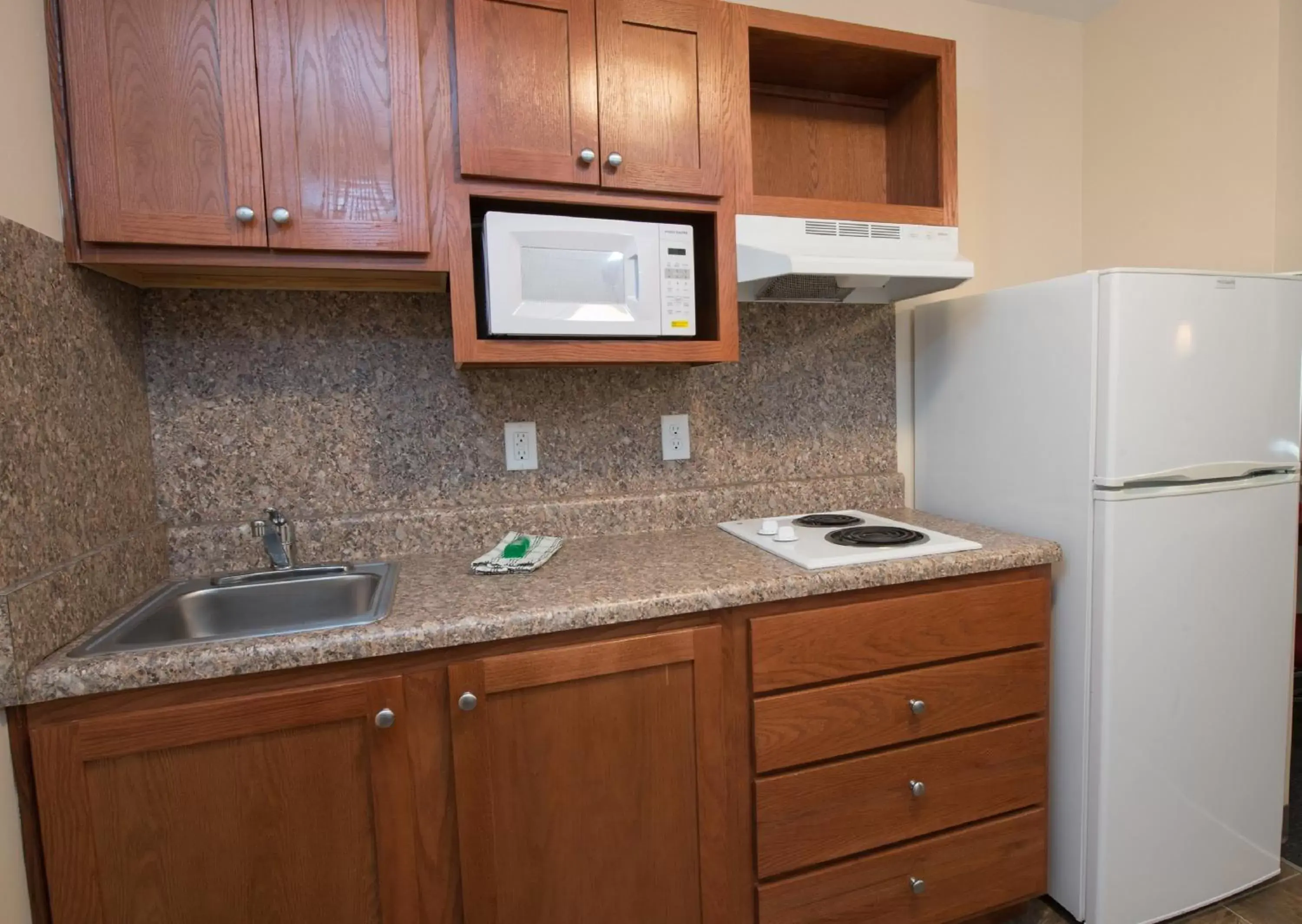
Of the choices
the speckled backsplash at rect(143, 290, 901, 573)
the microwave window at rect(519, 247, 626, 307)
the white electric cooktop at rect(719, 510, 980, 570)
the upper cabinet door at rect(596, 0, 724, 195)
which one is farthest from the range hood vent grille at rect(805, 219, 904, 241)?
the white electric cooktop at rect(719, 510, 980, 570)

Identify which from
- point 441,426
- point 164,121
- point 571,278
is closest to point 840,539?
point 571,278

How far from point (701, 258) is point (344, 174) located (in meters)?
0.77

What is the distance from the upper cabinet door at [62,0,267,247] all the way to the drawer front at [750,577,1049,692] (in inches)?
48.0

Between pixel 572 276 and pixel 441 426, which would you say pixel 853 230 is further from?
pixel 441 426

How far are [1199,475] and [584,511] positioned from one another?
1.41m

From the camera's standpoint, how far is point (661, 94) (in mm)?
1392

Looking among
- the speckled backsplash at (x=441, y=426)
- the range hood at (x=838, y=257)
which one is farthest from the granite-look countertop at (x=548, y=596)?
the range hood at (x=838, y=257)

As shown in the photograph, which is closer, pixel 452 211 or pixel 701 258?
pixel 452 211

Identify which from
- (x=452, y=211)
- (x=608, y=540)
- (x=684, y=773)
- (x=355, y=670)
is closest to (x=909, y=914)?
(x=684, y=773)

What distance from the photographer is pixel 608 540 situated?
5.41 ft

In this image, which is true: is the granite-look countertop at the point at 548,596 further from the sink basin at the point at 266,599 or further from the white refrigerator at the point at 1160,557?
the white refrigerator at the point at 1160,557

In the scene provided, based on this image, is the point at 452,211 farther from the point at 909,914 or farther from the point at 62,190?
the point at 909,914

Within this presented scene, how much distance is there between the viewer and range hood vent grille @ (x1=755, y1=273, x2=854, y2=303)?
Answer: 5.08 ft

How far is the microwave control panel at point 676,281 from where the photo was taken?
1.42 m
